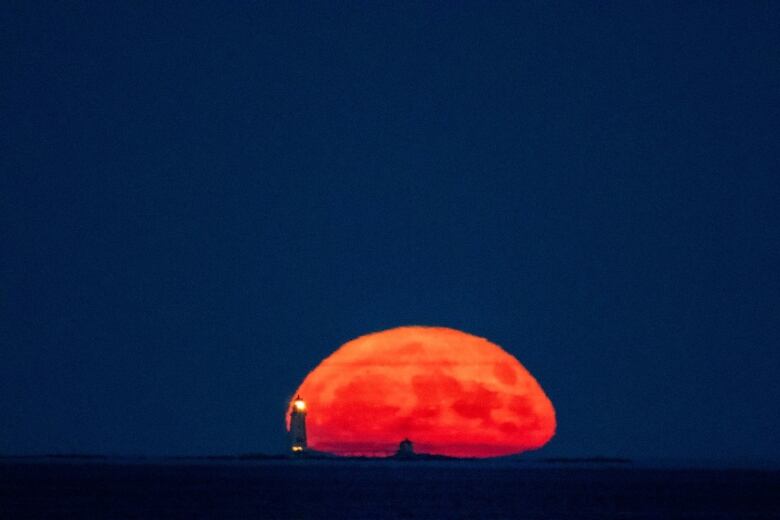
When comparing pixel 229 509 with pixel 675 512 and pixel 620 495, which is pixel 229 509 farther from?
pixel 620 495

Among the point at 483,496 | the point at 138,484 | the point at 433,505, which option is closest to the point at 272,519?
the point at 433,505

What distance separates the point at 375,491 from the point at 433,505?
32104 mm

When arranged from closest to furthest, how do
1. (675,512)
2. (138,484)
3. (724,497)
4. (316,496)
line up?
(675,512) < (316,496) < (724,497) < (138,484)

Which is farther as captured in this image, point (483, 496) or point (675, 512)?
point (483, 496)

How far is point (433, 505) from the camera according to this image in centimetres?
12431

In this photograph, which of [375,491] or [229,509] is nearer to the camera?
[229,509]

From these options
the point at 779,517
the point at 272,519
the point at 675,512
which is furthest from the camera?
the point at 675,512

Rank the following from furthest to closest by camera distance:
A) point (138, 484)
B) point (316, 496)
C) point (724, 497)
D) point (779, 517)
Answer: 1. point (138, 484)
2. point (724, 497)
3. point (316, 496)
4. point (779, 517)

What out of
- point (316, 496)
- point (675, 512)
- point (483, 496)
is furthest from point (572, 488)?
point (675, 512)

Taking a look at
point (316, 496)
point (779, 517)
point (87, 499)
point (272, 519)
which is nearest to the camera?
point (272, 519)

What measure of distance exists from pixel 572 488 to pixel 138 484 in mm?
53427

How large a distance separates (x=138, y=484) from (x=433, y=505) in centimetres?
6298

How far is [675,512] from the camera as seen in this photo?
391 ft

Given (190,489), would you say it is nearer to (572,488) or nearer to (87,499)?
(87,499)
